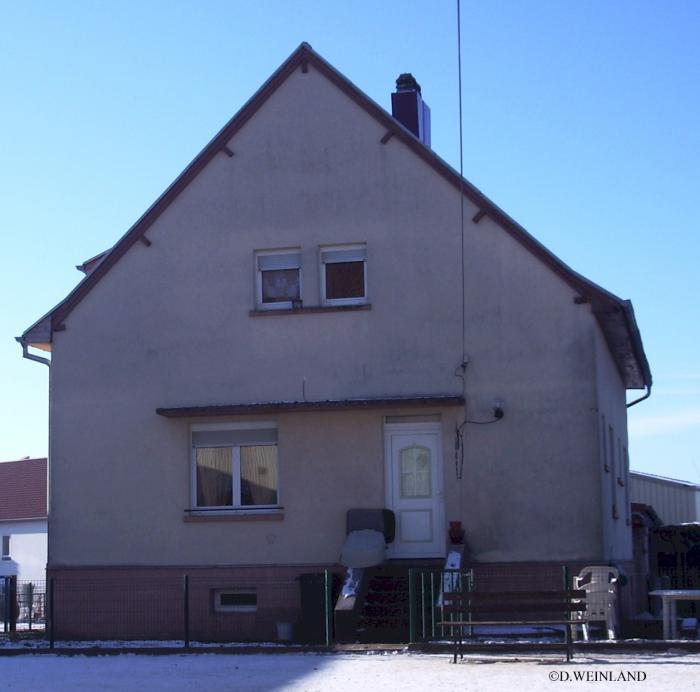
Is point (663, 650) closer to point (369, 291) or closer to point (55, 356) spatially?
point (369, 291)

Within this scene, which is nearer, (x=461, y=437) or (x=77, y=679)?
(x=77, y=679)

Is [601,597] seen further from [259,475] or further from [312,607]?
[259,475]

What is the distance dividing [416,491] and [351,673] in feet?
20.2

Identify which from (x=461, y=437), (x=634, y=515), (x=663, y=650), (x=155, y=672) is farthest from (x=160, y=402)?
(x=634, y=515)

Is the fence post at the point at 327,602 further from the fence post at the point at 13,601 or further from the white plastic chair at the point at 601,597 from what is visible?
the fence post at the point at 13,601

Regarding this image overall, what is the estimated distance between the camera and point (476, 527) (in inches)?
816

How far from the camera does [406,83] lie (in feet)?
85.3

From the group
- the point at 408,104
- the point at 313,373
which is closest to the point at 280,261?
the point at 313,373

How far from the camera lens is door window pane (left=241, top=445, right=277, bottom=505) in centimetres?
2183

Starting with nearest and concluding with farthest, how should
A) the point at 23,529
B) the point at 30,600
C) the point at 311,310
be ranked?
the point at 311,310
the point at 30,600
the point at 23,529

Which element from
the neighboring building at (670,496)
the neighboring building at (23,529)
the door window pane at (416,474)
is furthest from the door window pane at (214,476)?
the neighboring building at (23,529)

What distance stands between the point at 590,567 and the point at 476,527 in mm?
2156

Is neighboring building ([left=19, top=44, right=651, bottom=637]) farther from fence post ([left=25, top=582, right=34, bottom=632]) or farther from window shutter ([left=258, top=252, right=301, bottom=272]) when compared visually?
fence post ([left=25, top=582, right=34, bottom=632])

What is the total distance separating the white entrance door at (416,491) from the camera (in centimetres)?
2125
